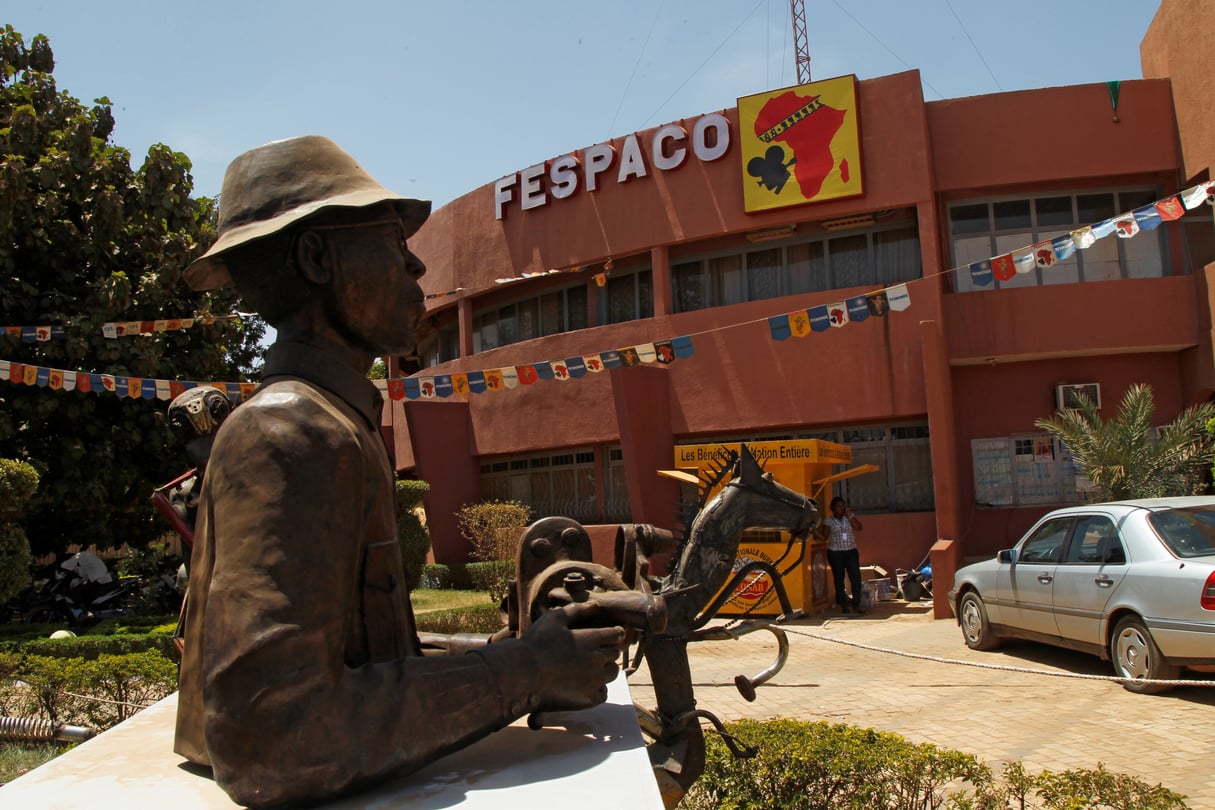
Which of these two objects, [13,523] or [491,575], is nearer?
[13,523]

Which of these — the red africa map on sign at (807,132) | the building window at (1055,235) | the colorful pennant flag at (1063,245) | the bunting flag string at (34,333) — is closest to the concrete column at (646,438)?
the red africa map on sign at (807,132)

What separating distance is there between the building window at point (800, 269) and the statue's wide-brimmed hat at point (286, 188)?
13917 millimetres

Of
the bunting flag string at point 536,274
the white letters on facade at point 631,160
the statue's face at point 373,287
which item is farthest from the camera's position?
the bunting flag string at point 536,274

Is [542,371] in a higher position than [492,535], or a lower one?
higher

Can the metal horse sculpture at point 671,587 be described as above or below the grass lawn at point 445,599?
above

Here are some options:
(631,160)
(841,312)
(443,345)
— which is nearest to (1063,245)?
(841,312)

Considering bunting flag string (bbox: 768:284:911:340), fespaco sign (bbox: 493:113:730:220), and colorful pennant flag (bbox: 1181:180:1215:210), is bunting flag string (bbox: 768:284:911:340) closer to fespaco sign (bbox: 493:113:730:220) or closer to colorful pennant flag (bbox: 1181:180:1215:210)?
colorful pennant flag (bbox: 1181:180:1215:210)

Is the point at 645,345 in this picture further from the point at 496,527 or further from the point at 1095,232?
the point at 1095,232

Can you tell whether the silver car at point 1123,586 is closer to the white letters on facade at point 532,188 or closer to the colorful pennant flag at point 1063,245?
the colorful pennant flag at point 1063,245

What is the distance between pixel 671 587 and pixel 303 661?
141 cm

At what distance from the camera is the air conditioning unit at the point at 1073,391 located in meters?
14.5

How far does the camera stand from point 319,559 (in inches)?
58.0

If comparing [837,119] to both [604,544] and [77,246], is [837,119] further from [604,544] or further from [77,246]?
[77,246]

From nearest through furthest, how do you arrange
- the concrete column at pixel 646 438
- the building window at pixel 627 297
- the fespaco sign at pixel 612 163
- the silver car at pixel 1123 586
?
the silver car at pixel 1123 586 < the concrete column at pixel 646 438 < the fespaco sign at pixel 612 163 < the building window at pixel 627 297
